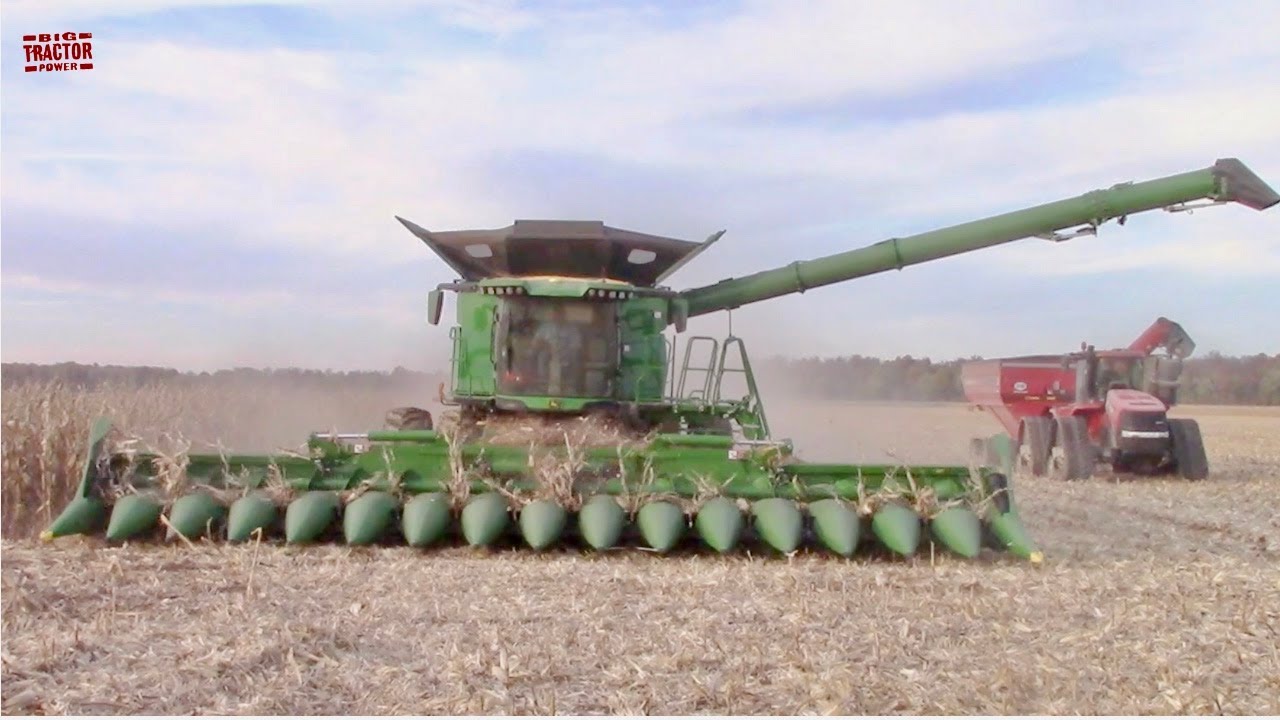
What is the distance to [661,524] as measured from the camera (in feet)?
25.9

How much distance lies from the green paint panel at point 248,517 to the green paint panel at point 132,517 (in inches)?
18.3

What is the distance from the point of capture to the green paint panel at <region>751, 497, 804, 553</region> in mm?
7832

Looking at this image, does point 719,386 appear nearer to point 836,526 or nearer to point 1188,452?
point 836,526

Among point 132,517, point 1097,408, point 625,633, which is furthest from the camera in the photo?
point 1097,408

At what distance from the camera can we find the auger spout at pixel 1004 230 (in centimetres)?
1044

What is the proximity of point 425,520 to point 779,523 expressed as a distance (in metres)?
2.18

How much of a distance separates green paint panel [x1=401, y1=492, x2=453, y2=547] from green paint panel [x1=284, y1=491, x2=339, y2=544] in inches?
18.4

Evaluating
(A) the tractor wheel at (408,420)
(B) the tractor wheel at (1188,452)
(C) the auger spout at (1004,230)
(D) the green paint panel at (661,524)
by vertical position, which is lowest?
(B) the tractor wheel at (1188,452)

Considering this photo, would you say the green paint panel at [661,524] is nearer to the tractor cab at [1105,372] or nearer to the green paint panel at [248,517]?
the green paint panel at [248,517]

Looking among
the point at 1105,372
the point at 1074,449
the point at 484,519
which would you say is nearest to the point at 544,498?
the point at 484,519

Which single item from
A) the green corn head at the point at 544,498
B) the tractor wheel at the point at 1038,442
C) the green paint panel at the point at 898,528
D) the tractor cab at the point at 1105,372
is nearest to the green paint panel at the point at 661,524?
Answer: the green corn head at the point at 544,498

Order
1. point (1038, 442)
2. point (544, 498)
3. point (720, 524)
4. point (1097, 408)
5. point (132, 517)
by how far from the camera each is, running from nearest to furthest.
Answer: point (720, 524), point (132, 517), point (544, 498), point (1097, 408), point (1038, 442)

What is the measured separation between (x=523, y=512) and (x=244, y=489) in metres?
1.83

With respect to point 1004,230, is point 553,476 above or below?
below
